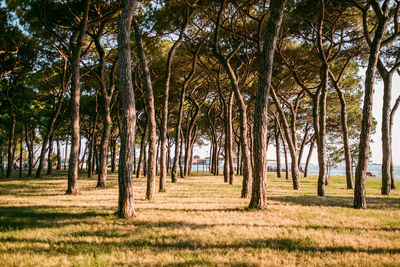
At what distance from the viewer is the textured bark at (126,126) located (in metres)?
6.57

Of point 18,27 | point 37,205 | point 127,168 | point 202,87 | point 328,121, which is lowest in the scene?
point 37,205

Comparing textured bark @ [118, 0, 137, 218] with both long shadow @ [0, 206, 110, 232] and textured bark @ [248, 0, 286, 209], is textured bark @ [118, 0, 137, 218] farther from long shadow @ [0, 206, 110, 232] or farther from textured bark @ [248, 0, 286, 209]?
textured bark @ [248, 0, 286, 209]

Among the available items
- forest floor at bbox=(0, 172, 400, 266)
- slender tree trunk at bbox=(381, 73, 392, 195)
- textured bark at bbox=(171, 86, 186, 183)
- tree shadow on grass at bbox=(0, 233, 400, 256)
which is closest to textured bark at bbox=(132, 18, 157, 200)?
Answer: forest floor at bbox=(0, 172, 400, 266)

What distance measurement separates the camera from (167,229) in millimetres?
5520

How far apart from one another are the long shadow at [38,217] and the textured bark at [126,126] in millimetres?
802

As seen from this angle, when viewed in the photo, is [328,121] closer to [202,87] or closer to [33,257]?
[202,87]

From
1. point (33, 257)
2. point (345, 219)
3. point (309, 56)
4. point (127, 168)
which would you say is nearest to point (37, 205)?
point (127, 168)

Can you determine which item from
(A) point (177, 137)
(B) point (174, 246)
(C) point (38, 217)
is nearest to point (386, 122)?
(A) point (177, 137)

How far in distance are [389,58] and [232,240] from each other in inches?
696

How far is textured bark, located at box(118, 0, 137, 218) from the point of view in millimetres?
6570

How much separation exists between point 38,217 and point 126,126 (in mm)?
3153

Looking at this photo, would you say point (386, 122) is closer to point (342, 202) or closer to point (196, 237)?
point (342, 202)

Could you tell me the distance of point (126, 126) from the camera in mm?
6719

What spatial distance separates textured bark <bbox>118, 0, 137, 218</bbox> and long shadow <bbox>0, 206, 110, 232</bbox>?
80cm
